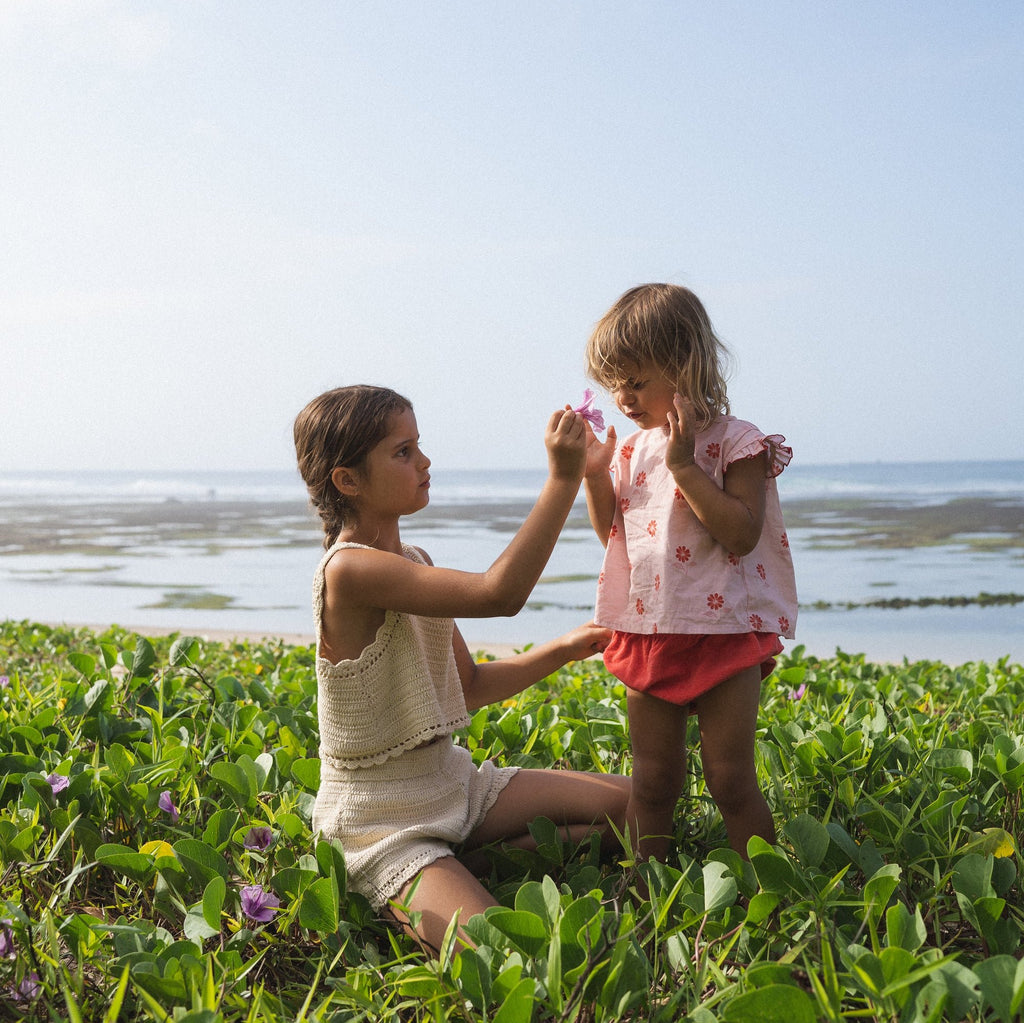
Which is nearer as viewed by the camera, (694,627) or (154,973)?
(154,973)

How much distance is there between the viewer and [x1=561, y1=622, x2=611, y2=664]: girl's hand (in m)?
2.48

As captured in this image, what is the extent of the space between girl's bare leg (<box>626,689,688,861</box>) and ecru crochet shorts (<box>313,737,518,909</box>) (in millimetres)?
383

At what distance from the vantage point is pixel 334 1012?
5.41ft

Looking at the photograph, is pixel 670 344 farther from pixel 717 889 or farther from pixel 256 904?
pixel 256 904

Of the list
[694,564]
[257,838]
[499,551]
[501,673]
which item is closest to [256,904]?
[257,838]

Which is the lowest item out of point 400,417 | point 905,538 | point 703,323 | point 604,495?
point 905,538

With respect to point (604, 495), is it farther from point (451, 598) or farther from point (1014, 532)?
point (1014, 532)

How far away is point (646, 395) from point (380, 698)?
0.92m

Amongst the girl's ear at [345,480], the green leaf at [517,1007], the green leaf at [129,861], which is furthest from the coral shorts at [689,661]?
the green leaf at [129,861]

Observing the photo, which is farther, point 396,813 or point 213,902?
point 396,813

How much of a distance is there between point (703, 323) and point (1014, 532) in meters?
19.3

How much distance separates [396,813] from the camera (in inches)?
88.0

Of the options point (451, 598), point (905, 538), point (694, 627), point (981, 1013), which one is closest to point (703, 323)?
point (694, 627)

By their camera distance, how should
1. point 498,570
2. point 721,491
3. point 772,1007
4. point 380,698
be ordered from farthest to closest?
point 380,698
point 721,491
point 498,570
point 772,1007
